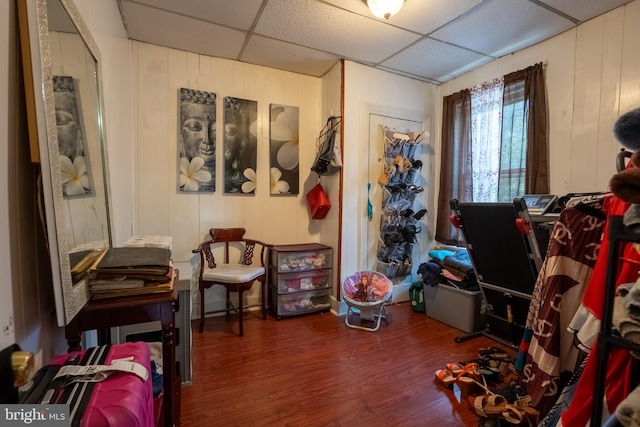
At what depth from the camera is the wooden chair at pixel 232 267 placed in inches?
99.3

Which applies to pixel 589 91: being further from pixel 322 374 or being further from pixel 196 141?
pixel 196 141

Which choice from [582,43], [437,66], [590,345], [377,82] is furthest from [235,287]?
[582,43]

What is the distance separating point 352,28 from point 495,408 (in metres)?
2.70

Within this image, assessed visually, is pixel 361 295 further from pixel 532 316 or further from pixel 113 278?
pixel 113 278

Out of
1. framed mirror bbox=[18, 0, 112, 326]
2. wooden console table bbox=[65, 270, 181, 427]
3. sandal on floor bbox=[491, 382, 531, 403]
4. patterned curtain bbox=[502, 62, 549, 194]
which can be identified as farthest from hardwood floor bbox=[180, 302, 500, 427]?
patterned curtain bbox=[502, 62, 549, 194]

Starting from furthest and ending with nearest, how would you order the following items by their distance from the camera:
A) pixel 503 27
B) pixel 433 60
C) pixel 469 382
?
pixel 433 60
pixel 503 27
pixel 469 382

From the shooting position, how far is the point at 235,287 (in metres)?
2.51

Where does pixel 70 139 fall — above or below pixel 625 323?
above

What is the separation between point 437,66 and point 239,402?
3.35 m

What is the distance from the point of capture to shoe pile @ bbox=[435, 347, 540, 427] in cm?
148

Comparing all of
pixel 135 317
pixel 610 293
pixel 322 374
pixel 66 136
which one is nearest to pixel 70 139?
pixel 66 136

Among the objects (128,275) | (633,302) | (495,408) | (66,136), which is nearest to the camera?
(633,302)

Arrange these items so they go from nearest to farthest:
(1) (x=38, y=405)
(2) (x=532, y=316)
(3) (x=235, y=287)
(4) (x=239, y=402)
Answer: (1) (x=38, y=405)
(2) (x=532, y=316)
(4) (x=239, y=402)
(3) (x=235, y=287)

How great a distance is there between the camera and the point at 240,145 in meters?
2.99
